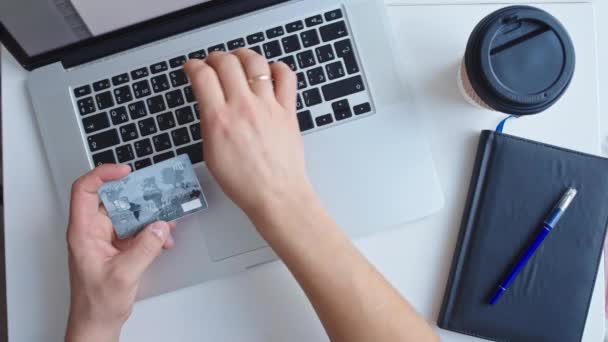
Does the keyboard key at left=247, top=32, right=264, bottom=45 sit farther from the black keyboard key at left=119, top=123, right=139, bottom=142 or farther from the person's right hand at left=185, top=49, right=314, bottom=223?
the black keyboard key at left=119, top=123, right=139, bottom=142

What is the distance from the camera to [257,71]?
523 mm

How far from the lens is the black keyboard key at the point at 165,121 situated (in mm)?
579

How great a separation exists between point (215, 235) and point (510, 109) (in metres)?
0.35

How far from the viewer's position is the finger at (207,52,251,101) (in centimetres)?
52

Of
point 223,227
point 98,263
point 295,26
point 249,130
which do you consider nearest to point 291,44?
point 295,26

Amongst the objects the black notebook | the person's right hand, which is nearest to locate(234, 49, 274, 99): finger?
the person's right hand

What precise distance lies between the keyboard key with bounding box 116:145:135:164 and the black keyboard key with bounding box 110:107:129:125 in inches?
1.2

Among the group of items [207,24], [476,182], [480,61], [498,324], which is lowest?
[498,324]

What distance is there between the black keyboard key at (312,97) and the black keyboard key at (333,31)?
0.06 meters

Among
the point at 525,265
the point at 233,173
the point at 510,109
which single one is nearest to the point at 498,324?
the point at 525,265

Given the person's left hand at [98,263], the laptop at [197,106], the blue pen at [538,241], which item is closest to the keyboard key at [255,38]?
the laptop at [197,106]

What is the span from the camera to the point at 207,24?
595mm

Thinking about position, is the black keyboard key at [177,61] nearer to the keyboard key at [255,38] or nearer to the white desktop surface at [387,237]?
the keyboard key at [255,38]

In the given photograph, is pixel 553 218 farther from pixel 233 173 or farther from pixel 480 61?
pixel 233 173
